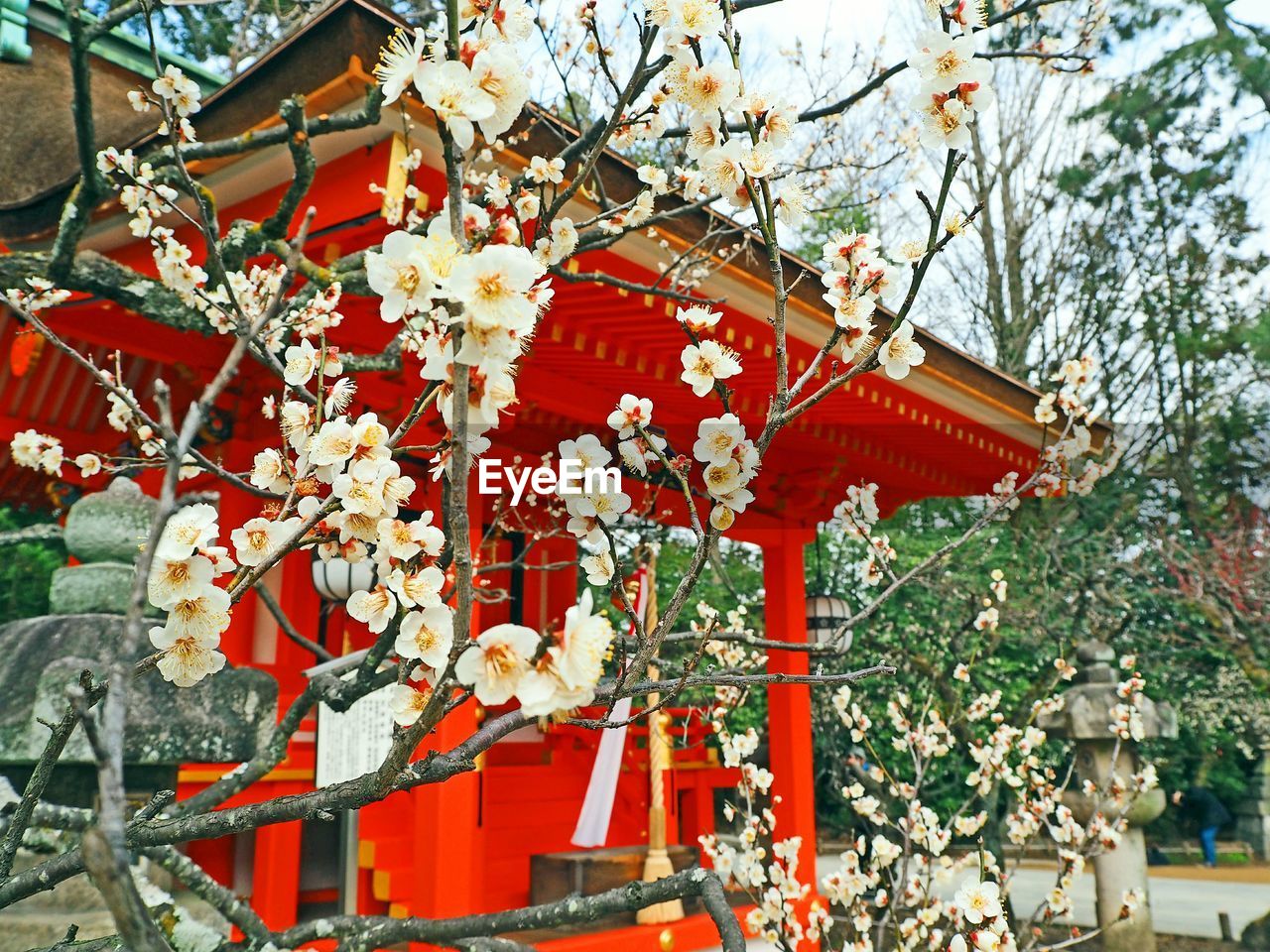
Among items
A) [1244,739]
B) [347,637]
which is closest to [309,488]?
[347,637]

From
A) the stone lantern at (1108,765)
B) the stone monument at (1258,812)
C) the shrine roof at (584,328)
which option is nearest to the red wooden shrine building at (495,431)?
the shrine roof at (584,328)

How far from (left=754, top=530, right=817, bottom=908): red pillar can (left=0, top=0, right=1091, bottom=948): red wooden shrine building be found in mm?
→ 16

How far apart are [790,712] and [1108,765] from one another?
2016mm

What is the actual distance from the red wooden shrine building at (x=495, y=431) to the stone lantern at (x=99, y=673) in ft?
4.12

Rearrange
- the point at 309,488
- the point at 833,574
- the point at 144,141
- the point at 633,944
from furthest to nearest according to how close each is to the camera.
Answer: the point at 833,574 → the point at 633,944 → the point at 144,141 → the point at 309,488

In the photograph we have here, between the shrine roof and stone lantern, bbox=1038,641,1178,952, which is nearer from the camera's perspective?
the shrine roof

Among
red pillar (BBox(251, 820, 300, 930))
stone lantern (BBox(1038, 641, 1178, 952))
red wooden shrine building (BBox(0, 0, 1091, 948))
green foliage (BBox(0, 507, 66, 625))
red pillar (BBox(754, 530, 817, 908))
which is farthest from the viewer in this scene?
green foliage (BBox(0, 507, 66, 625))

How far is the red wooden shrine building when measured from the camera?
2791 millimetres

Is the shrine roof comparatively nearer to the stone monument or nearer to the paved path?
the paved path

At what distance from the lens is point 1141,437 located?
12195 mm

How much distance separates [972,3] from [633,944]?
468cm

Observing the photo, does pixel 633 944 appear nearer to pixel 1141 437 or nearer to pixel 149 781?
pixel 149 781

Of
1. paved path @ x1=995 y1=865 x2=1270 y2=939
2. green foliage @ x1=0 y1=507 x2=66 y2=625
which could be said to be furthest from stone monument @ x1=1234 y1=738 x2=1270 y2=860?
green foliage @ x1=0 y1=507 x2=66 y2=625

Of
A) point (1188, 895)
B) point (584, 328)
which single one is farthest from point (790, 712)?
point (1188, 895)
